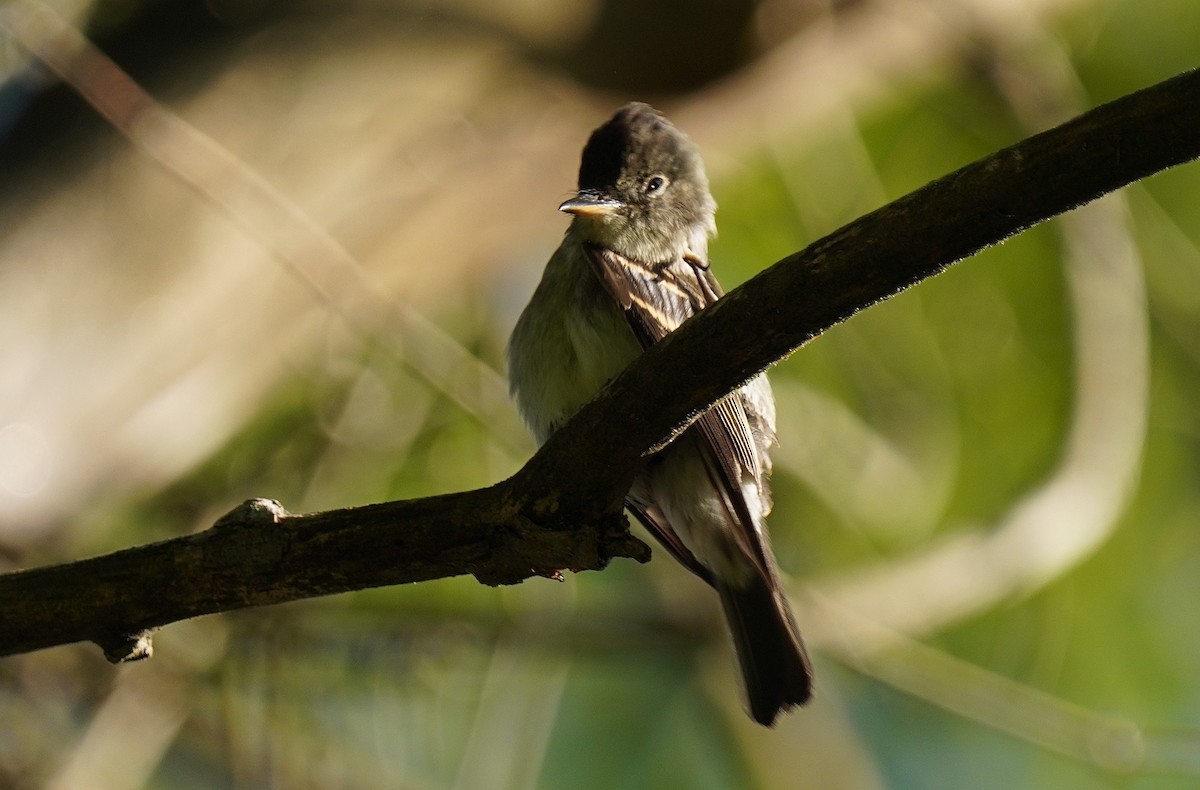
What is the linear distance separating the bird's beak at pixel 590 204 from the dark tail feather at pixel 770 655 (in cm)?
101

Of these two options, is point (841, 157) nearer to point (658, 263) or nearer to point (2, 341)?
point (658, 263)

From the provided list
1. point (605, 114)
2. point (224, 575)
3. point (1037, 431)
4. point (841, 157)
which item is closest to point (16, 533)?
point (224, 575)

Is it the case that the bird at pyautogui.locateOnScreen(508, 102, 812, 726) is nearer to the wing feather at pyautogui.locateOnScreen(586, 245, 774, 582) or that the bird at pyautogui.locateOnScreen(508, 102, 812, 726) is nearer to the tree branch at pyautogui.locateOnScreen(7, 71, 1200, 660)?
the wing feather at pyautogui.locateOnScreen(586, 245, 774, 582)

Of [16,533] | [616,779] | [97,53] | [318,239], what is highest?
[97,53]

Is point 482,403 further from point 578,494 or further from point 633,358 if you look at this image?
point 578,494

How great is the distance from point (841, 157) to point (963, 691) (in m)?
2.10

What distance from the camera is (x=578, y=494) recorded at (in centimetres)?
214

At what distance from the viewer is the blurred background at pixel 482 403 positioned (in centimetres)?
356

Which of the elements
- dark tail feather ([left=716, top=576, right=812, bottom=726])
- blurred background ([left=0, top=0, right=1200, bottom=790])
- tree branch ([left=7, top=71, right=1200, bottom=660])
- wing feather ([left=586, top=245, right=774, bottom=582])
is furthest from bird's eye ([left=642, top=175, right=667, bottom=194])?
tree branch ([left=7, top=71, right=1200, bottom=660])

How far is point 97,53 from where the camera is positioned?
3.44m

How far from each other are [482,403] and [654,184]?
107 cm

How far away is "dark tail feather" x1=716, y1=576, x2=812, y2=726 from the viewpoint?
3.01 metres

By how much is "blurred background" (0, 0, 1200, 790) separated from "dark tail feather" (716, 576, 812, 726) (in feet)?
3.10

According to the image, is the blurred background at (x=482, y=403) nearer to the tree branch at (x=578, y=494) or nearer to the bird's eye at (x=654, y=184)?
the bird's eye at (x=654, y=184)
